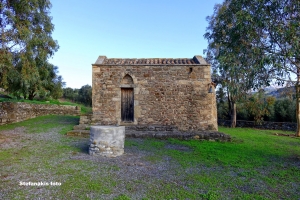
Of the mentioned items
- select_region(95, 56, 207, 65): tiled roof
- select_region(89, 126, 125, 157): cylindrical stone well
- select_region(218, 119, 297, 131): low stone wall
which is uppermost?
select_region(95, 56, 207, 65): tiled roof

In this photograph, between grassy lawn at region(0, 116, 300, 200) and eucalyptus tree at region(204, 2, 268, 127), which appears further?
eucalyptus tree at region(204, 2, 268, 127)

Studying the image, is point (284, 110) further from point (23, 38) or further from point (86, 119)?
point (23, 38)

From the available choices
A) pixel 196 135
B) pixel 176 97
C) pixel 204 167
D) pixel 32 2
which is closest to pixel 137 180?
pixel 204 167

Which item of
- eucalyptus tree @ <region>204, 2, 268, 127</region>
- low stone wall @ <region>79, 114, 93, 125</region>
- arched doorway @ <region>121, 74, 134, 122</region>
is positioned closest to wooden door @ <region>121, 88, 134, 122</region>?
arched doorway @ <region>121, 74, 134, 122</region>

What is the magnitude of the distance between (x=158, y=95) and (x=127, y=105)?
6.31ft

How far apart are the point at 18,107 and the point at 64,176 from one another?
12714mm

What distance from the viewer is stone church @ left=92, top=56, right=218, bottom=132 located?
1156cm

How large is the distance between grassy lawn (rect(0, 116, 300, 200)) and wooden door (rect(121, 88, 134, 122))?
11.2ft

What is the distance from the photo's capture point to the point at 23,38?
9422mm

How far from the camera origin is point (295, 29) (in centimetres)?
587

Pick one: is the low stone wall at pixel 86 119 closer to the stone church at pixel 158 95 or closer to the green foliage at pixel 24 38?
the stone church at pixel 158 95

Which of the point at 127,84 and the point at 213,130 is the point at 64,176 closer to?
the point at 127,84

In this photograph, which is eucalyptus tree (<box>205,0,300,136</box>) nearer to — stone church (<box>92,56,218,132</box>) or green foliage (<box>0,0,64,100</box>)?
stone church (<box>92,56,218,132</box>)

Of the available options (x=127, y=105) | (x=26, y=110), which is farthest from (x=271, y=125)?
(x=26, y=110)
